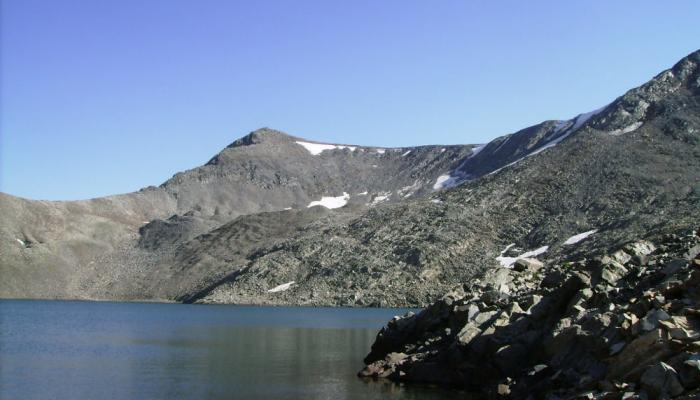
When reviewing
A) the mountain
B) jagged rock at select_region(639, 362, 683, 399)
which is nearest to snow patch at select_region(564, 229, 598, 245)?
the mountain

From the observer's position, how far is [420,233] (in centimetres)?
14225

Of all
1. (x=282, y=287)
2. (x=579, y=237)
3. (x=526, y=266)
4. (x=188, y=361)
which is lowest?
(x=282, y=287)

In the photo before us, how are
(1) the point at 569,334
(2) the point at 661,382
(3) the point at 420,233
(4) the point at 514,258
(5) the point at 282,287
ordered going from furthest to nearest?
(5) the point at 282,287 < (3) the point at 420,233 < (4) the point at 514,258 < (1) the point at 569,334 < (2) the point at 661,382

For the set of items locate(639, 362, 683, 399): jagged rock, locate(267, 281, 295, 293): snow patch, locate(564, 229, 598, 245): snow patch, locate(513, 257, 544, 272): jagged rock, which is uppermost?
locate(564, 229, 598, 245): snow patch

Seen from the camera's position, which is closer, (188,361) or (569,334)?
(569,334)

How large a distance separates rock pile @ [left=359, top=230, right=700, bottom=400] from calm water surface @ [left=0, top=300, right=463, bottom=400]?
280 centimetres

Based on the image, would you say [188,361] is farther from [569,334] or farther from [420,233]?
[420,233]

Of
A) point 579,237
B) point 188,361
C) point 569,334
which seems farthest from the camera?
point 579,237

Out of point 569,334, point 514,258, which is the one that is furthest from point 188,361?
point 514,258

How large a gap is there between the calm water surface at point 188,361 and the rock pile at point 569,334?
2796 mm

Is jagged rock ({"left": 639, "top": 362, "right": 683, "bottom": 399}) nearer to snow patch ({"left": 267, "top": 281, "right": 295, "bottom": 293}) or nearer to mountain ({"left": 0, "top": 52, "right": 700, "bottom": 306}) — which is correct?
mountain ({"left": 0, "top": 52, "right": 700, "bottom": 306})

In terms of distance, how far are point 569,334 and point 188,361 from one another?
1124 inches

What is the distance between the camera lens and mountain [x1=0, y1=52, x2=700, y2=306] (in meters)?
125

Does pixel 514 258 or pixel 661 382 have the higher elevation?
pixel 661 382
